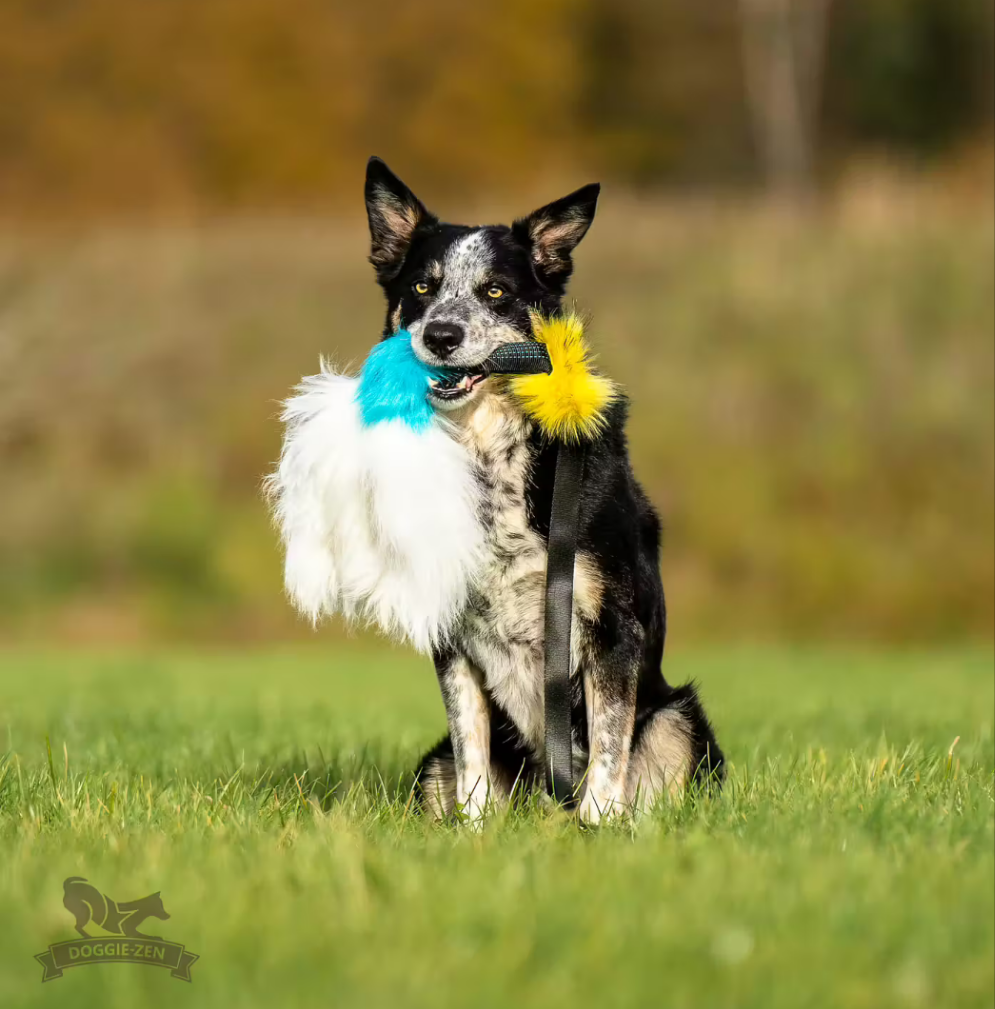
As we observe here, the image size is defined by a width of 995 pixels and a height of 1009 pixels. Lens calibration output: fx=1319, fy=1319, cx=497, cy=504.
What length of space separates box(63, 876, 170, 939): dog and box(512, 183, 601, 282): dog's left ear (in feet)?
7.57

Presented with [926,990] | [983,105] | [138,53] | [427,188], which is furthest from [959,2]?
[926,990]

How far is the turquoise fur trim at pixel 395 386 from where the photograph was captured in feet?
12.4

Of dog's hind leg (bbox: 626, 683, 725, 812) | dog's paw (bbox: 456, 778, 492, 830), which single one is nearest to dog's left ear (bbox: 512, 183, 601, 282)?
dog's hind leg (bbox: 626, 683, 725, 812)

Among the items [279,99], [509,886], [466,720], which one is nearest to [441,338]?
[466,720]

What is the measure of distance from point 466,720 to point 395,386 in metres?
1.09

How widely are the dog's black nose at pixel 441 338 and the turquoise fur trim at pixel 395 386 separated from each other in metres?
0.06

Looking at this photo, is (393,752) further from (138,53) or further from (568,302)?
(138,53)

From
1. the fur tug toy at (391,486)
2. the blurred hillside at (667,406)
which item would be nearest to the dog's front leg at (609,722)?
the fur tug toy at (391,486)

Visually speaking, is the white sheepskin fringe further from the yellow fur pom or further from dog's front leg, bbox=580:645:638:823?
dog's front leg, bbox=580:645:638:823

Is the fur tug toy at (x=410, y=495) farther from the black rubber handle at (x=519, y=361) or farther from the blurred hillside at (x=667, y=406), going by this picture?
the blurred hillside at (x=667, y=406)

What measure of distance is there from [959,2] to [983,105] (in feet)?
7.35

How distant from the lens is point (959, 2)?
27.0 metres

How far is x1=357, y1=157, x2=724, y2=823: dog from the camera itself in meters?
3.97

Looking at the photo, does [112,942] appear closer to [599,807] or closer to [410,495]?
[410,495]
